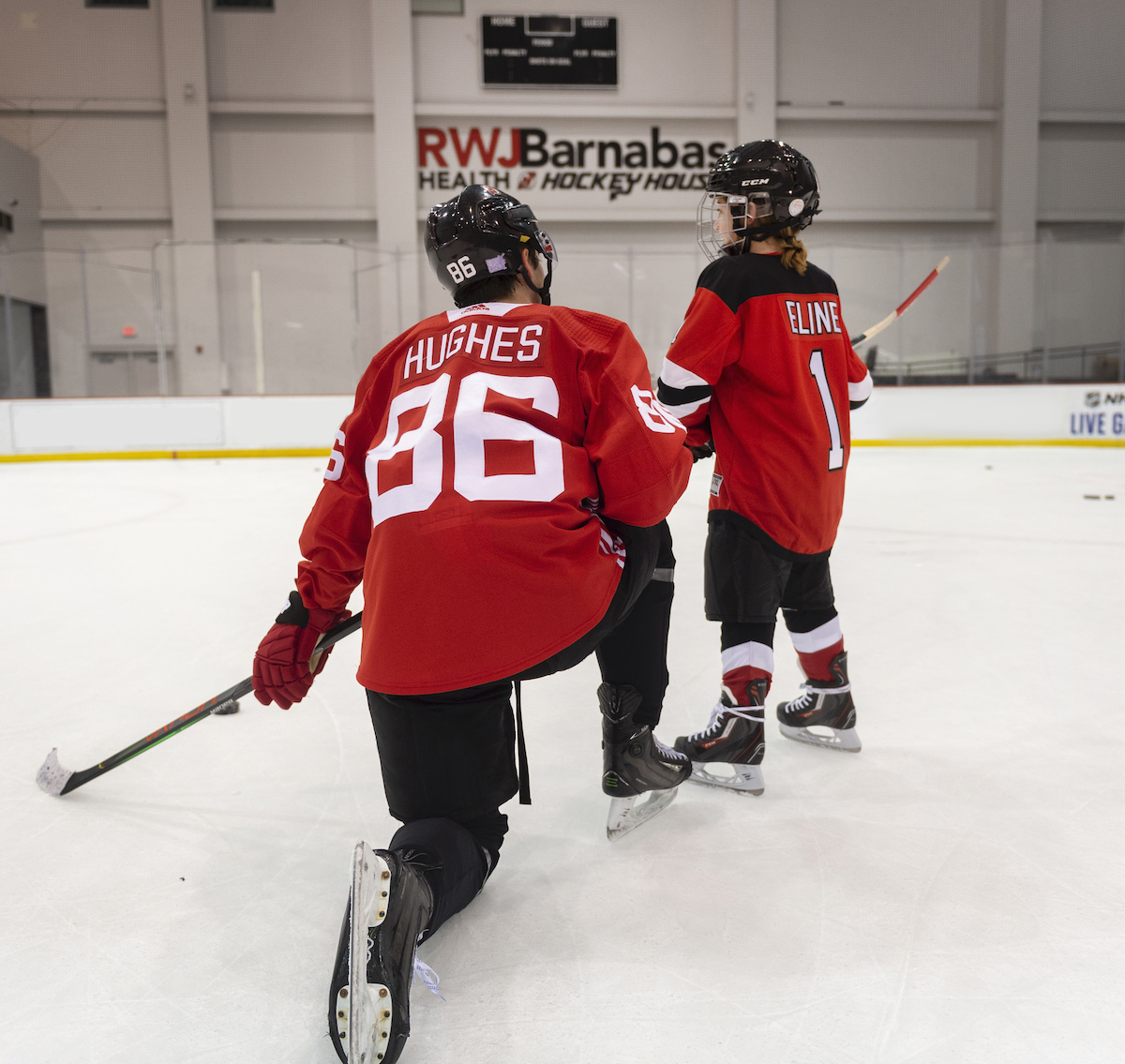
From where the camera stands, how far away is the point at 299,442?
8500mm

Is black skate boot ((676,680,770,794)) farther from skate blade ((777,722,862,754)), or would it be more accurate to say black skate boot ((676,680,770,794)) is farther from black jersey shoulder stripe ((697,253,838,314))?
black jersey shoulder stripe ((697,253,838,314))

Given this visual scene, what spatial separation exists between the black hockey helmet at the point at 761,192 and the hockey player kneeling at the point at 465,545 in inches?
21.6

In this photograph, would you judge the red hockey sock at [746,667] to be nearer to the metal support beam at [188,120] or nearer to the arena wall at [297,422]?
the arena wall at [297,422]

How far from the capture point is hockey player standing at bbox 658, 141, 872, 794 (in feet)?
5.15

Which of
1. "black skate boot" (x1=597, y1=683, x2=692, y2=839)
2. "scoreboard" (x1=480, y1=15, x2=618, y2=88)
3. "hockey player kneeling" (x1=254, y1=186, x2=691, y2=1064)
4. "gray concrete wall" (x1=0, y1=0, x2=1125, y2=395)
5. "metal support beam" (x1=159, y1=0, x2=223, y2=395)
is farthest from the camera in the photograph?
"scoreboard" (x1=480, y1=15, x2=618, y2=88)

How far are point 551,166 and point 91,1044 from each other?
11.6m

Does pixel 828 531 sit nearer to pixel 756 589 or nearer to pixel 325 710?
pixel 756 589

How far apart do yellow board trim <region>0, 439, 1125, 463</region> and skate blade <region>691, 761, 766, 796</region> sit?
7080 millimetres

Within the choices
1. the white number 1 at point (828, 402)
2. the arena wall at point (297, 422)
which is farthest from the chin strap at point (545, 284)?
the arena wall at point (297, 422)

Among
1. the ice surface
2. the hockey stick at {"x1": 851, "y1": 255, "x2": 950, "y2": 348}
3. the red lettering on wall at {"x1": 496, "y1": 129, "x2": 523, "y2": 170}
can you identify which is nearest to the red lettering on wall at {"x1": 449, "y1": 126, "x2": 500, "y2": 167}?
the red lettering on wall at {"x1": 496, "y1": 129, "x2": 523, "y2": 170}

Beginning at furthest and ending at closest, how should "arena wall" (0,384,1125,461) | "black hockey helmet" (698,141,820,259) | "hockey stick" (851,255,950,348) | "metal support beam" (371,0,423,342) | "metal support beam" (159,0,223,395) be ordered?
"metal support beam" (371,0,423,342) → "metal support beam" (159,0,223,395) → "arena wall" (0,384,1125,461) → "hockey stick" (851,255,950,348) → "black hockey helmet" (698,141,820,259)

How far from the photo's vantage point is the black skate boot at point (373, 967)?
0.89m

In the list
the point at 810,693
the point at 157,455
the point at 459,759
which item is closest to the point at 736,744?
the point at 810,693

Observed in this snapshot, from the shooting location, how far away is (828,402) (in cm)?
165
